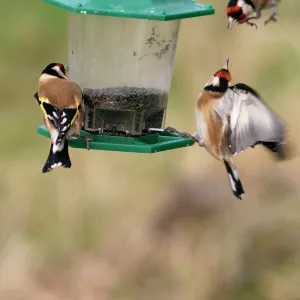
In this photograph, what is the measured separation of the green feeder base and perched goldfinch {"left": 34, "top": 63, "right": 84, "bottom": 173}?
8cm

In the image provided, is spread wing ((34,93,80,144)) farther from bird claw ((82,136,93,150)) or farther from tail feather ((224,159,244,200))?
tail feather ((224,159,244,200))

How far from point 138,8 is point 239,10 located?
3.50ft

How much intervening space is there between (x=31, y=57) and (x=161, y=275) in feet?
7.06

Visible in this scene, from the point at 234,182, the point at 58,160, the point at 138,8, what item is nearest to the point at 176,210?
the point at 234,182

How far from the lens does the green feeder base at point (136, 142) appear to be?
16.0 feet

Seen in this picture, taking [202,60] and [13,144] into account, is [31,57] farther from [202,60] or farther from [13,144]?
[202,60]

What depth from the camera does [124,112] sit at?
17.3 feet

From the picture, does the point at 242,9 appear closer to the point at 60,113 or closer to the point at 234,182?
the point at 234,182

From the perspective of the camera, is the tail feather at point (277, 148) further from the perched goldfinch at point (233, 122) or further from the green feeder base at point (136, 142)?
the green feeder base at point (136, 142)

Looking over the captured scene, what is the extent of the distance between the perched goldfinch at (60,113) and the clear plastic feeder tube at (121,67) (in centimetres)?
12

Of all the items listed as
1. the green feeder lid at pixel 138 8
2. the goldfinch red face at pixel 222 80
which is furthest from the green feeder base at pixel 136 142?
the green feeder lid at pixel 138 8

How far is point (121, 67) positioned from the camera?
17.0ft

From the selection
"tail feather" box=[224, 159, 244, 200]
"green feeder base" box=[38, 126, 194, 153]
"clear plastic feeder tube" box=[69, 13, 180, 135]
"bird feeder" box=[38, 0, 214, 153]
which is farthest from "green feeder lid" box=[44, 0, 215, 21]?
"tail feather" box=[224, 159, 244, 200]

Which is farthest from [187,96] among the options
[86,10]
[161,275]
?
[86,10]
